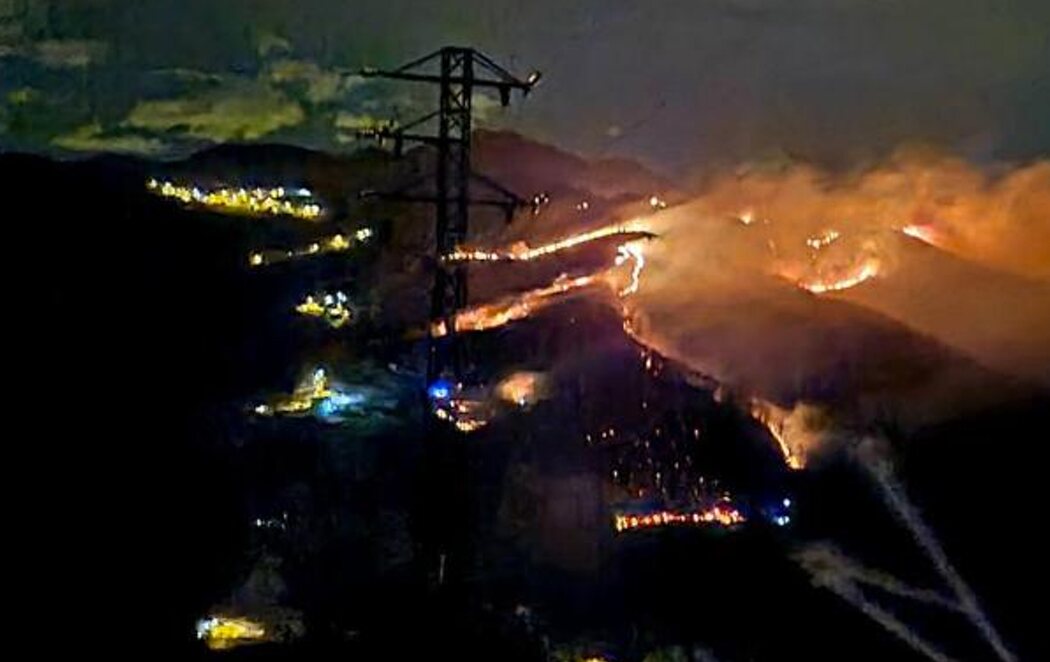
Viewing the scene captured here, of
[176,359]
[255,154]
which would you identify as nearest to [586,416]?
[176,359]

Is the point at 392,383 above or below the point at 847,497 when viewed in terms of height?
above

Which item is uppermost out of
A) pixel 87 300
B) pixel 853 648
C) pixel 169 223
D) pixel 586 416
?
pixel 169 223

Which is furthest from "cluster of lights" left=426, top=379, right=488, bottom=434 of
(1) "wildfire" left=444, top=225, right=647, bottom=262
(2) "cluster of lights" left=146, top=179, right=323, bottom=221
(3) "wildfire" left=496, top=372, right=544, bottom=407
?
(2) "cluster of lights" left=146, top=179, right=323, bottom=221

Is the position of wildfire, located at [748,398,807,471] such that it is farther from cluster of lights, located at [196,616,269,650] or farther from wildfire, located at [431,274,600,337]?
cluster of lights, located at [196,616,269,650]

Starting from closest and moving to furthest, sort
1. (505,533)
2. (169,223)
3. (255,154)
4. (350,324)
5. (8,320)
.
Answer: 1. (505,533)
2. (8,320)
3. (350,324)
4. (169,223)
5. (255,154)

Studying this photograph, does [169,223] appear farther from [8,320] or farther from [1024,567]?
[1024,567]

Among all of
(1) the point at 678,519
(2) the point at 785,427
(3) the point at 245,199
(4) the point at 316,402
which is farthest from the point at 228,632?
(3) the point at 245,199
